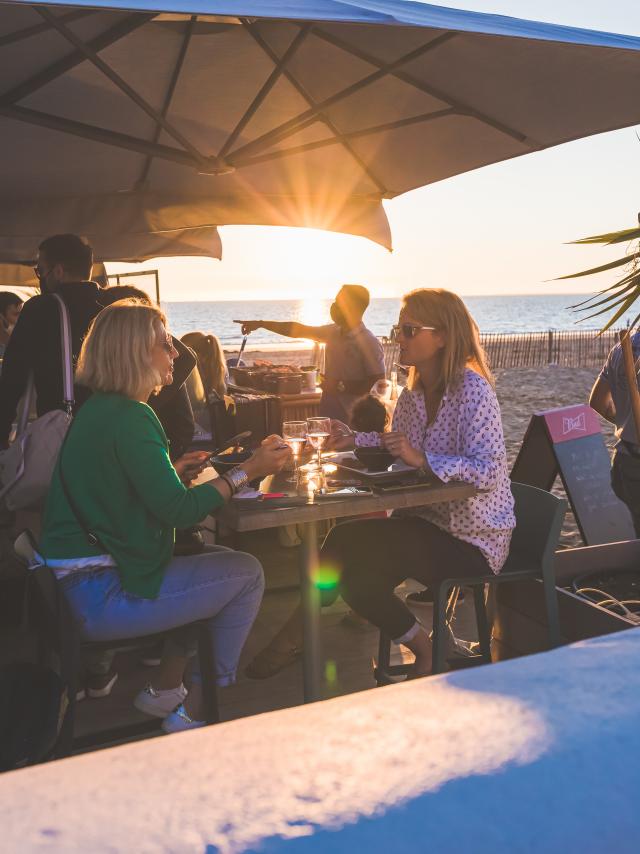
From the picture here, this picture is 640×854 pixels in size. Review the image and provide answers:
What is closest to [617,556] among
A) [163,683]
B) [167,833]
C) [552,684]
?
[163,683]

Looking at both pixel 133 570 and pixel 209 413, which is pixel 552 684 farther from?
pixel 209 413

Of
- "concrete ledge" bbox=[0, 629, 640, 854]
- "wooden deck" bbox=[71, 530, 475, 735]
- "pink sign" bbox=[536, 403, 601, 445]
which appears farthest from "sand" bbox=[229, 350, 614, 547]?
"concrete ledge" bbox=[0, 629, 640, 854]

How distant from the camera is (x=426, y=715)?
98 centimetres

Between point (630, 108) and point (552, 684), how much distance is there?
3.51 metres

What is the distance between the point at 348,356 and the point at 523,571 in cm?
283

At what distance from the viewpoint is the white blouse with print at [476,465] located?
302 cm

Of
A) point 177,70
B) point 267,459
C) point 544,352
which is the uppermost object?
point 177,70

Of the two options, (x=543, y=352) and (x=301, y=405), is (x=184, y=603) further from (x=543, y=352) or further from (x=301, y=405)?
(x=543, y=352)

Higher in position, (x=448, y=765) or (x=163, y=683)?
(x=448, y=765)

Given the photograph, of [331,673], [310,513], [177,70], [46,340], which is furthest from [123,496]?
[177,70]

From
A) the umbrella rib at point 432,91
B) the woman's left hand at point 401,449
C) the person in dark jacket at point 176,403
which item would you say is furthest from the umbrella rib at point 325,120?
the woman's left hand at point 401,449

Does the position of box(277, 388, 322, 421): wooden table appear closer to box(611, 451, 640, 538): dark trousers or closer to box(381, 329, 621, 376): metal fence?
box(611, 451, 640, 538): dark trousers

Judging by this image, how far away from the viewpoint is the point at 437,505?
10.7 feet

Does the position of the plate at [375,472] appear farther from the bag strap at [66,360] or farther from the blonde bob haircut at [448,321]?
the bag strap at [66,360]
